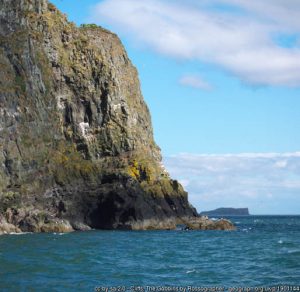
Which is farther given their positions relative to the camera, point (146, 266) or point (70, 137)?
point (70, 137)

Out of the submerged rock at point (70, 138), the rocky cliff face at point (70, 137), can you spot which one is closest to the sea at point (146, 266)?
the rocky cliff face at point (70, 137)

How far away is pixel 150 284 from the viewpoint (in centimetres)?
3775

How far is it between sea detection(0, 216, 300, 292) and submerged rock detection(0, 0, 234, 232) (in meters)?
28.6

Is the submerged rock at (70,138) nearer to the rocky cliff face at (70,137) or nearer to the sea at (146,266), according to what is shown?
the rocky cliff face at (70,137)

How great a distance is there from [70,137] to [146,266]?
209ft

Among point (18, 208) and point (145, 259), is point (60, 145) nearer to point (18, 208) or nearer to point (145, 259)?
point (18, 208)

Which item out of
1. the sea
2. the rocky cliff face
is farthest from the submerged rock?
the sea

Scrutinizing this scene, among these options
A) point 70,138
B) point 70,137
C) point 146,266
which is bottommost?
point 146,266

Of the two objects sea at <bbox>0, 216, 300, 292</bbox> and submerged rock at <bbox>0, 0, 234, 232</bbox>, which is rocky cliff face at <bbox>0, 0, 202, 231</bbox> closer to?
submerged rock at <bbox>0, 0, 234, 232</bbox>

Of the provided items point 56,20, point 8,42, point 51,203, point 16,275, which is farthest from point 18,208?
point 16,275

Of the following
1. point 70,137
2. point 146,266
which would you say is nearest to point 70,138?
point 70,137

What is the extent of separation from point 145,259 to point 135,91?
7872cm

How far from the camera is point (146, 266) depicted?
155 feet

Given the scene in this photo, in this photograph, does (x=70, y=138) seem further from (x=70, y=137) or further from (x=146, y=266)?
(x=146, y=266)
